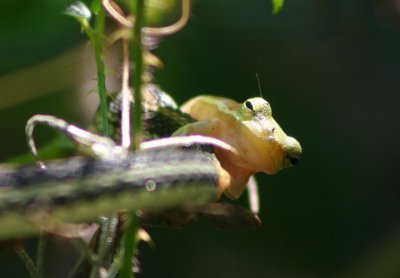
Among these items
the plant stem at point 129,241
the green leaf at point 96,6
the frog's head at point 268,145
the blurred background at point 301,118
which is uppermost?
the green leaf at point 96,6

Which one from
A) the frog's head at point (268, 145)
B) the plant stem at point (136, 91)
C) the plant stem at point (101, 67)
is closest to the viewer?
the plant stem at point (136, 91)

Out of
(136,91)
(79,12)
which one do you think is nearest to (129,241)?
(136,91)

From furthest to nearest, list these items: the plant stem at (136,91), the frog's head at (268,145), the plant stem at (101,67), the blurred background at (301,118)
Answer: the blurred background at (301,118) < the plant stem at (101,67) < the frog's head at (268,145) < the plant stem at (136,91)

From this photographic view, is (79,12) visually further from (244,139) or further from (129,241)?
(129,241)

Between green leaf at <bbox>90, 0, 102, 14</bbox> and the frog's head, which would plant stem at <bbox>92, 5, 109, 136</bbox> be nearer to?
green leaf at <bbox>90, 0, 102, 14</bbox>

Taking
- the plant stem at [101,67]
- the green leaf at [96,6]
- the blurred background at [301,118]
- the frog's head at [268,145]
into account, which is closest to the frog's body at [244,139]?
the frog's head at [268,145]

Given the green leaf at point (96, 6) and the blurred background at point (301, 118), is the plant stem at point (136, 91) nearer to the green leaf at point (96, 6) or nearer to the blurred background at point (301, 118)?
the green leaf at point (96, 6)
